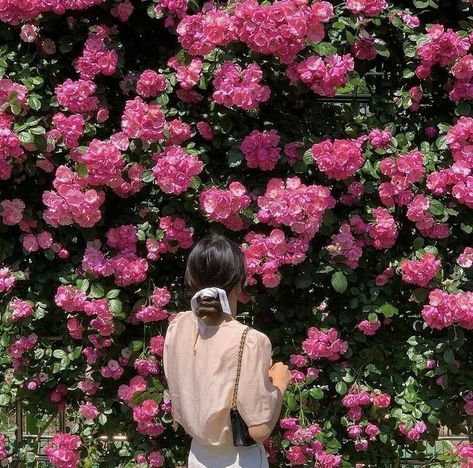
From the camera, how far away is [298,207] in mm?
3139

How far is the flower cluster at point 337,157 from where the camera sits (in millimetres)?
3143

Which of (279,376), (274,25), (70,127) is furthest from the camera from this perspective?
(70,127)

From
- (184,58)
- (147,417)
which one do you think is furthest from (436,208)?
(147,417)

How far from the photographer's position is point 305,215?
316 cm

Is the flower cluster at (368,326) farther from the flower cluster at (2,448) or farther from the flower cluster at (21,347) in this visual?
the flower cluster at (2,448)

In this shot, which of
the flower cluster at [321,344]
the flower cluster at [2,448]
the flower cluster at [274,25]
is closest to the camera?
the flower cluster at [274,25]

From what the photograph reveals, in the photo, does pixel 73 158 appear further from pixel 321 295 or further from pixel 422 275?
pixel 422 275

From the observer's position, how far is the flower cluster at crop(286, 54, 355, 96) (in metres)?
3.16

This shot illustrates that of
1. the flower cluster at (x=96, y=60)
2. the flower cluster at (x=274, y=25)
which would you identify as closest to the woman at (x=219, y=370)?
the flower cluster at (x=274, y=25)

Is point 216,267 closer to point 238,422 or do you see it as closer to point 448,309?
point 238,422

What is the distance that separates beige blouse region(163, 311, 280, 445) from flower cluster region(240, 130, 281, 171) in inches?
34.1

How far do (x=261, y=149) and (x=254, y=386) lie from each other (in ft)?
3.59

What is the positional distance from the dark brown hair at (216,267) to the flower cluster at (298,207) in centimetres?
68

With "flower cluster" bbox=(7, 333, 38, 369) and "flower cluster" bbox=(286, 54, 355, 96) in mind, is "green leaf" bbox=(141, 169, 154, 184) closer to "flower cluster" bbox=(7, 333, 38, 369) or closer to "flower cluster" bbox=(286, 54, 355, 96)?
"flower cluster" bbox=(286, 54, 355, 96)
